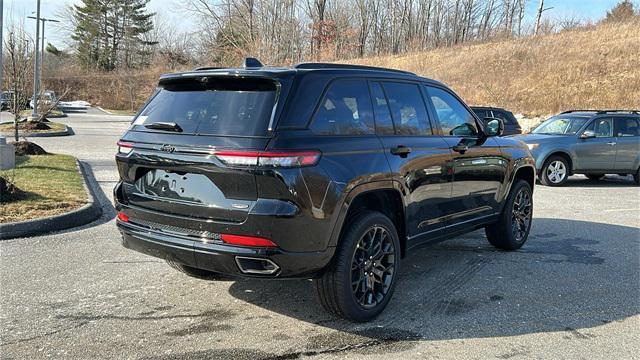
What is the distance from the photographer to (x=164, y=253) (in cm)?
376

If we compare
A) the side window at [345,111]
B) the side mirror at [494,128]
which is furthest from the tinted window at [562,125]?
the side window at [345,111]

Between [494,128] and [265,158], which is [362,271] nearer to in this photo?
[265,158]

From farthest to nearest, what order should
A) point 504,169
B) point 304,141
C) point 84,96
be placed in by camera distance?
point 84,96 → point 504,169 → point 304,141

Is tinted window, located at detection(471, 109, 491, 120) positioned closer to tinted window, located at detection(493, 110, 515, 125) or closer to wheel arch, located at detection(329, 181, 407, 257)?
tinted window, located at detection(493, 110, 515, 125)

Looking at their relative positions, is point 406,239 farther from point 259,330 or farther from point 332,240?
point 259,330

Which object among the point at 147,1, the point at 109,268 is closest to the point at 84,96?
the point at 147,1

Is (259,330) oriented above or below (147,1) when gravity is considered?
below

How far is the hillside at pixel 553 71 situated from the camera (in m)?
23.7

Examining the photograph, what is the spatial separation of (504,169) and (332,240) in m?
2.99

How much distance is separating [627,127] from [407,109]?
10.8 meters

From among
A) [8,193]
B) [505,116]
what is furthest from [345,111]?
[505,116]

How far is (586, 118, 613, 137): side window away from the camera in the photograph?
12.8 m

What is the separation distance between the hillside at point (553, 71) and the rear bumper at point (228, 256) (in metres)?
22.7

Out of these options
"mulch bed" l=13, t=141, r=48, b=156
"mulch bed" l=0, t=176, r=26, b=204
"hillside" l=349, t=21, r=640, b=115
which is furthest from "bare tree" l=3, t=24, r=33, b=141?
"hillside" l=349, t=21, r=640, b=115
